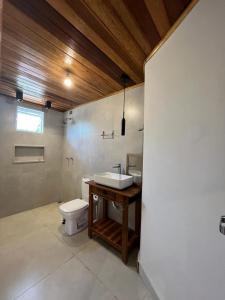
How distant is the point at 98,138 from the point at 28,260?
1.99 metres

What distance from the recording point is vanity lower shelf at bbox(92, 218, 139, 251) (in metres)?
1.82

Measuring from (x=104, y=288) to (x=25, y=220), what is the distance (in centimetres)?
194

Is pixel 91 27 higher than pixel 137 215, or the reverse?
pixel 91 27

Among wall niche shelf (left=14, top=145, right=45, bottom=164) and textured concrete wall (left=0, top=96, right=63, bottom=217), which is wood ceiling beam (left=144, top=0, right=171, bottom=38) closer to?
textured concrete wall (left=0, top=96, right=63, bottom=217)

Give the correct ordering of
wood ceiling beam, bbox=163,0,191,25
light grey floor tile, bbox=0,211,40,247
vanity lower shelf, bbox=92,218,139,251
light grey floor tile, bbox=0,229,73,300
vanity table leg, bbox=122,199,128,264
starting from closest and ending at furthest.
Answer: wood ceiling beam, bbox=163,0,191,25 < light grey floor tile, bbox=0,229,73,300 < vanity table leg, bbox=122,199,128,264 < vanity lower shelf, bbox=92,218,139,251 < light grey floor tile, bbox=0,211,40,247

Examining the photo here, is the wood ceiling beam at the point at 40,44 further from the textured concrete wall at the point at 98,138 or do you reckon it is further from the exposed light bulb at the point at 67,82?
the textured concrete wall at the point at 98,138

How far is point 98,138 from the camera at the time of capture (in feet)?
8.75

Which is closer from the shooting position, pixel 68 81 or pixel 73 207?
pixel 68 81

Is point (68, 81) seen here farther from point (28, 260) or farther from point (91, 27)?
point (28, 260)

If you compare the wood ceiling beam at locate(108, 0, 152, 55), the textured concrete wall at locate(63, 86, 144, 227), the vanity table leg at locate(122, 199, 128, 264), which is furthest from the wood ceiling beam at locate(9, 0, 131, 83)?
the vanity table leg at locate(122, 199, 128, 264)

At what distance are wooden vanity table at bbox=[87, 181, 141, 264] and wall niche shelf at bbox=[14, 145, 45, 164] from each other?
174cm

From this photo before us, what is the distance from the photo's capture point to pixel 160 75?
1.27 meters

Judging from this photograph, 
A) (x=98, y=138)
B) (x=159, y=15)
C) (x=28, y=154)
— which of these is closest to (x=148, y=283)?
(x=98, y=138)

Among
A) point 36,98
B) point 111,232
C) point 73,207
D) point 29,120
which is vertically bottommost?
point 111,232
